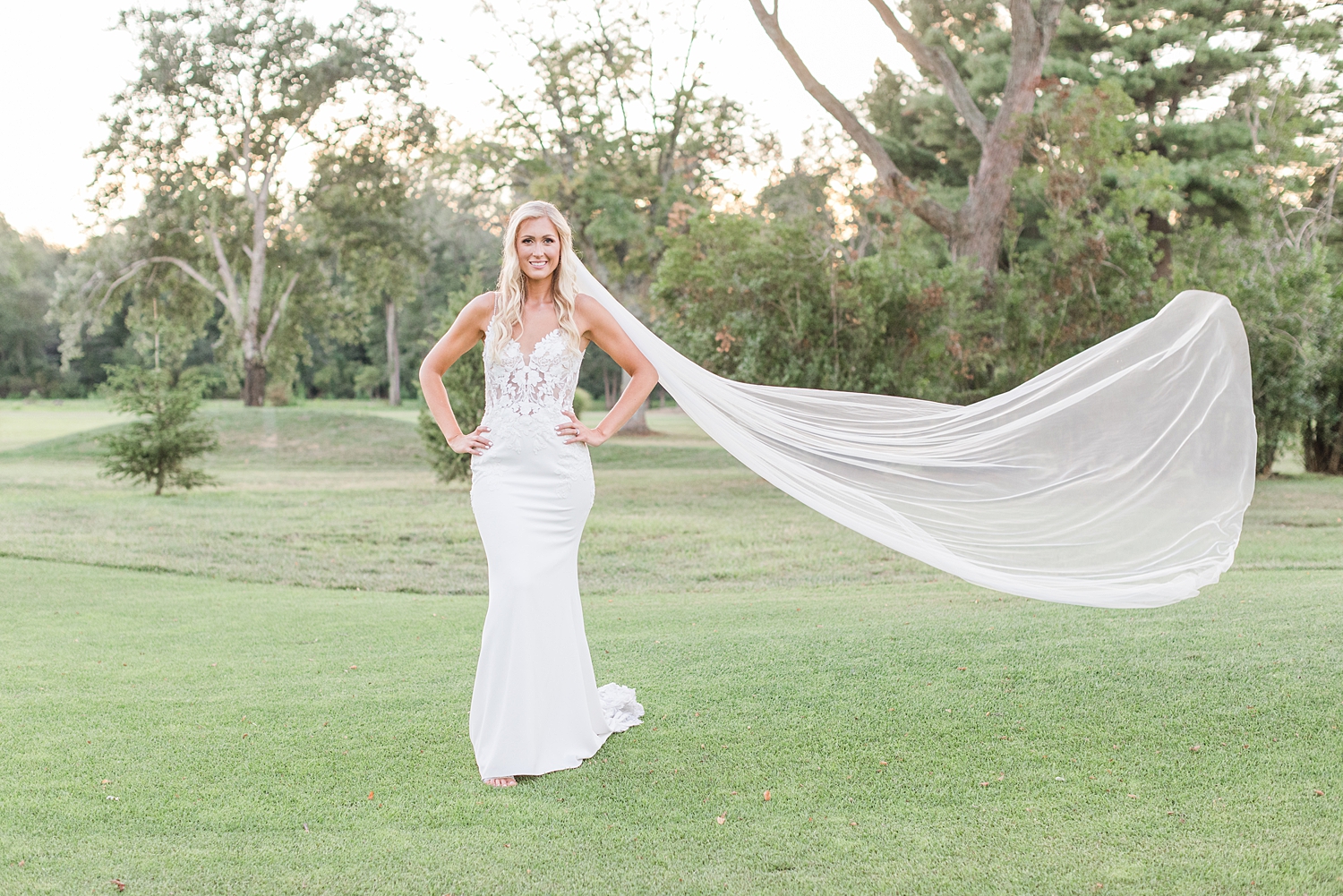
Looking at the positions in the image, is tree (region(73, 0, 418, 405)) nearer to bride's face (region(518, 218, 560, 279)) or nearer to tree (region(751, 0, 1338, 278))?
tree (region(751, 0, 1338, 278))

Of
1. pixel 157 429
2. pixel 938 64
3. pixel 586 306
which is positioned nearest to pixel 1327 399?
pixel 938 64

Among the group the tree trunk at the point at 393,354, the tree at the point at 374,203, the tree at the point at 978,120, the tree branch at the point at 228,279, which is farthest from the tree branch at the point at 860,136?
the tree trunk at the point at 393,354

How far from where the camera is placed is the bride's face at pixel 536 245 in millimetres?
4609

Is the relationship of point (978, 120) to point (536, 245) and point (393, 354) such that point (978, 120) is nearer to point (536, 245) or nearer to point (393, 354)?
point (536, 245)

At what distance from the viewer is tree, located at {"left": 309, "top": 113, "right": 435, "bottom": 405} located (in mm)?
33688

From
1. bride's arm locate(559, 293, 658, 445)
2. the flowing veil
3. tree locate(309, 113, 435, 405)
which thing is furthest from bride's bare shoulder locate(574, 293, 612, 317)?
tree locate(309, 113, 435, 405)

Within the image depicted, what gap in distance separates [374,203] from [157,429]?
63.4 ft

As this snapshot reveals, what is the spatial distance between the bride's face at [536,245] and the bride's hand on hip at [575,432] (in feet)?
2.11

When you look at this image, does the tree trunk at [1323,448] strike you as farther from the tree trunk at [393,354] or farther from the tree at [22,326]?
the tree at [22,326]

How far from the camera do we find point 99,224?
108ft

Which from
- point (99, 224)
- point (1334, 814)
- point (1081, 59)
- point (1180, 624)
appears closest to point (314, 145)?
point (99, 224)

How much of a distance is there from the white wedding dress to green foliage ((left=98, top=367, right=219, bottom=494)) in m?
13.6

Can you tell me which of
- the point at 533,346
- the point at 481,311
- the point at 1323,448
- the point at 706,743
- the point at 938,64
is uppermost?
the point at 938,64

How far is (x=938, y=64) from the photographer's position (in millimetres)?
17703
